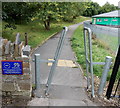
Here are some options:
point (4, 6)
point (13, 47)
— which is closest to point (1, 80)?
point (13, 47)

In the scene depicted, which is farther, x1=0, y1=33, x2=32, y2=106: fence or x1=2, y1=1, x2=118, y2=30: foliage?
x1=2, y1=1, x2=118, y2=30: foliage

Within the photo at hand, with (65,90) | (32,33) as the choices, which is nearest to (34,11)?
(32,33)

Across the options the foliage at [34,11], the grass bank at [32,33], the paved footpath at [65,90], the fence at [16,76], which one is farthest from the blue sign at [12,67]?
the grass bank at [32,33]

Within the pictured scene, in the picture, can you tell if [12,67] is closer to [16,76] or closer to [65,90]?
[16,76]

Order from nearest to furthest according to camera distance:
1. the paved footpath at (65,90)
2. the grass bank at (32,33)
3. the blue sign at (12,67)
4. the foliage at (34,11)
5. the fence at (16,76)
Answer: the fence at (16,76) → the blue sign at (12,67) → the paved footpath at (65,90) → the foliage at (34,11) → the grass bank at (32,33)

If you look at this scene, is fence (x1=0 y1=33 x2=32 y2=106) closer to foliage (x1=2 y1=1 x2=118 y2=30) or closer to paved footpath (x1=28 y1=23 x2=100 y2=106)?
paved footpath (x1=28 y1=23 x2=100 y2=106)

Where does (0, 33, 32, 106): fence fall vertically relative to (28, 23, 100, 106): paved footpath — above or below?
above

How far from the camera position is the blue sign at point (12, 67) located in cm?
272

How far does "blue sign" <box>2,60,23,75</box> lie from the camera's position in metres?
2.72

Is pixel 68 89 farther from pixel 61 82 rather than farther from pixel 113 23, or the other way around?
pixel 113 23

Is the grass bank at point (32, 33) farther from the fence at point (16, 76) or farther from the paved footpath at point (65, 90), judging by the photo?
the fence at point (16, 76)

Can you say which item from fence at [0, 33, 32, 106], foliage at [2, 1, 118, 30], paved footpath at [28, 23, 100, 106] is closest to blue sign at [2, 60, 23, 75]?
fence at [0, 33, 32, 106]

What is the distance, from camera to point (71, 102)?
2.98m

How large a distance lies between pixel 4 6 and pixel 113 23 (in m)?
22.8
